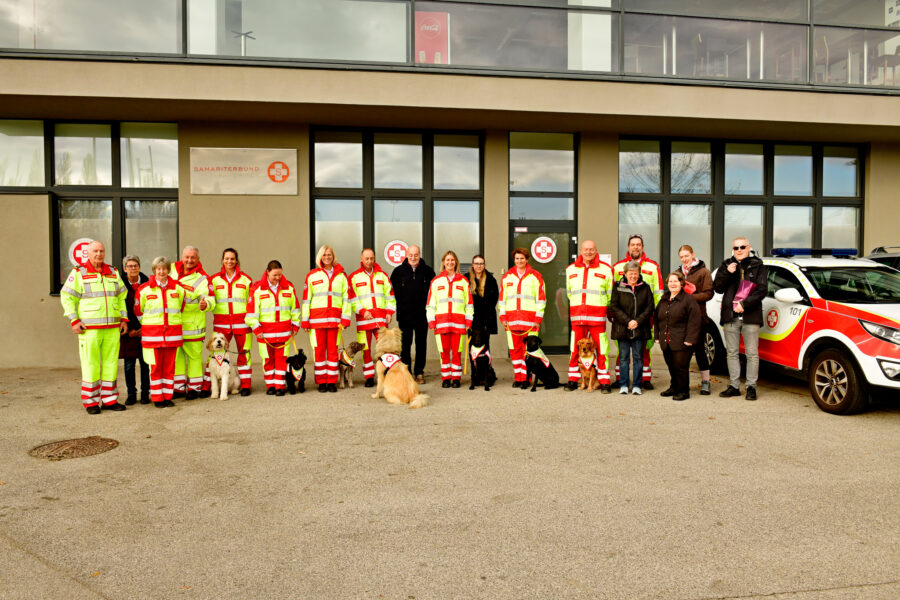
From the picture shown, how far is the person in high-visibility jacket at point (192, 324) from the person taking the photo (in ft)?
26.6

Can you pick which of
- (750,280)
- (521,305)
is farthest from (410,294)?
(750,280)

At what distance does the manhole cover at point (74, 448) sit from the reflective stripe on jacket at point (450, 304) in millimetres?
4355

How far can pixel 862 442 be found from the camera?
19.7ft

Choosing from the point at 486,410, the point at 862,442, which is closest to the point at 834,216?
the point at 862,442

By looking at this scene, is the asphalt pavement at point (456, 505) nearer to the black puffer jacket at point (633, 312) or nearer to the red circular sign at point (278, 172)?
the black puffer jacket at point (633, 312)

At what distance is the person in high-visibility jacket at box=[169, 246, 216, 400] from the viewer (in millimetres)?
8109

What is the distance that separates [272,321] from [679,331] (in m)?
5.40

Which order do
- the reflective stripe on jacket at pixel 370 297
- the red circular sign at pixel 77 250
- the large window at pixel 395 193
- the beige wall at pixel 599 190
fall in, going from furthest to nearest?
1. the beige wall at pixel 599 190
2. the large window at pixel 395 193
3. the red circular sign at pixel 77 250
4. the reflective stripe on jacket at pixel 370 297

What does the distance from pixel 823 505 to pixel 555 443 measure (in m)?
2.29

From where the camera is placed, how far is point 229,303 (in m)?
8.47

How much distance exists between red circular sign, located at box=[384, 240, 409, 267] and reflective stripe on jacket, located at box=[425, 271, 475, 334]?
9.40 ft

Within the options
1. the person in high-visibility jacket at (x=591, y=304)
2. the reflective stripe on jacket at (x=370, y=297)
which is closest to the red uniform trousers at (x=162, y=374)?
the reflective stripe on jacket at (x=370, y=297)

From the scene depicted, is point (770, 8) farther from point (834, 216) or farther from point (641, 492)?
point (641, 492)

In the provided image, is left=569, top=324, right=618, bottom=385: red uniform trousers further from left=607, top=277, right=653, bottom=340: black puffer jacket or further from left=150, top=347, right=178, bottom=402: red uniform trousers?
left=150, top=347, right=178, bottom=402: red uniform trousers
